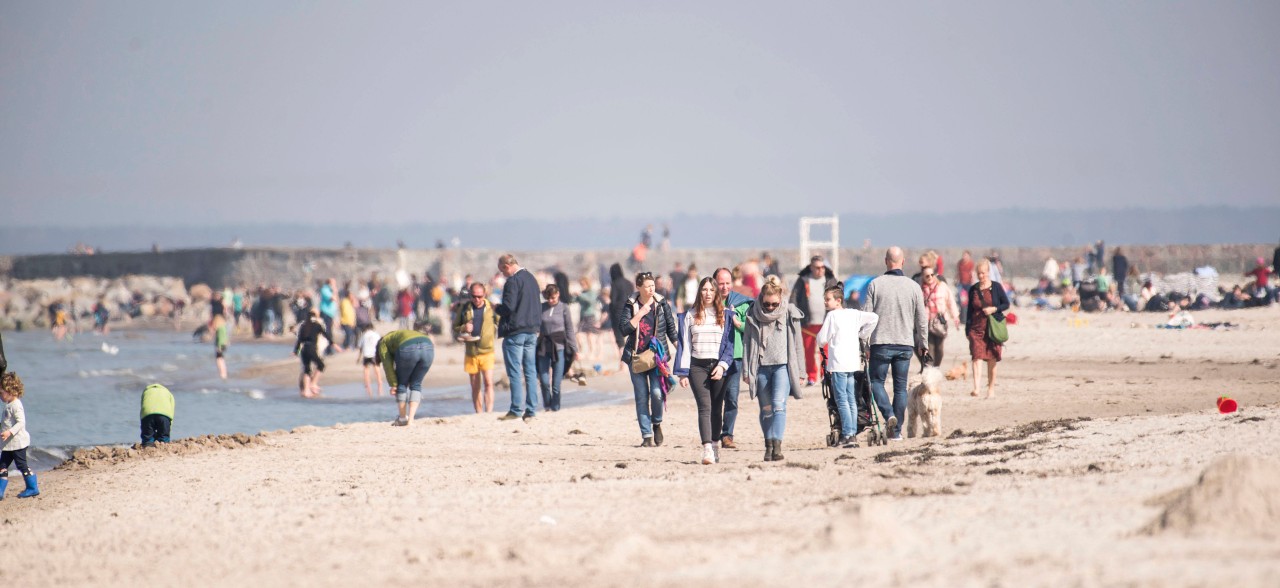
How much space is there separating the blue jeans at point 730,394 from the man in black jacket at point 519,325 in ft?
9.24

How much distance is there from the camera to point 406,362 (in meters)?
13.3

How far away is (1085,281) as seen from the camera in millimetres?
29531

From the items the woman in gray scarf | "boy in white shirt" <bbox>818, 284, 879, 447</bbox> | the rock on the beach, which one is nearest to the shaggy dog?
"boy in white shirt" <bbox>818, 284, 879, 447</bbox>

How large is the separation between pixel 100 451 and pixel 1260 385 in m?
12.7

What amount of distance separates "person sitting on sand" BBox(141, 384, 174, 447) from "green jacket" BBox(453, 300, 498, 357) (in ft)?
10.1

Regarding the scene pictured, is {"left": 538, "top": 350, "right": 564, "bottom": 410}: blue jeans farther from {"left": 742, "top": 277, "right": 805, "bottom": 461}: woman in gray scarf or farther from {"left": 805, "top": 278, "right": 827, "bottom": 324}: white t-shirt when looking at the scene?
{"left": 742, "top": 277, "right": 805, "bottom": 461}: woman in gray scarf

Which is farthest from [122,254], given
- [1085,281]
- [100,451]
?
[100,451]

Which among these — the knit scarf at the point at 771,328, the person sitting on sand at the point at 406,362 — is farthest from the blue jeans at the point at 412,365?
the knit scarf at the point at 771,328

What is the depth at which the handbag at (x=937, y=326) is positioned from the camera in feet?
43.2

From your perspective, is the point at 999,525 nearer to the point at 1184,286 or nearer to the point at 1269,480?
the point at 1269,480

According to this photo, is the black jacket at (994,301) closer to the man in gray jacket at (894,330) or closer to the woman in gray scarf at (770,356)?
the man in gray jacket at (894,330)

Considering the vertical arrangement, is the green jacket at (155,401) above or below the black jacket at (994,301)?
below

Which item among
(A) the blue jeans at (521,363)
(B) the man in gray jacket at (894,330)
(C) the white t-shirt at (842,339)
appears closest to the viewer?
(C) the white t-shirt at (842,339)

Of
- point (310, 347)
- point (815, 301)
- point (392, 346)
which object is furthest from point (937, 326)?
point (310, 347)
